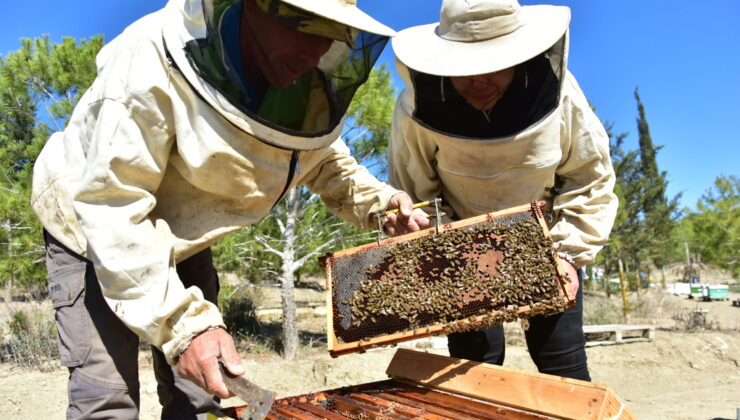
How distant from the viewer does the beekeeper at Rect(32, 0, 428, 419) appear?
1.73m

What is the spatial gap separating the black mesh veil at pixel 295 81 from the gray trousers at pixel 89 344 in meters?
0.88

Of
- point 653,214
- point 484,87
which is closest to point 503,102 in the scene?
point 484,87

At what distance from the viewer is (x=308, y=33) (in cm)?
194

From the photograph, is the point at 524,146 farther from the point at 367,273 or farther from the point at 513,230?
the point at 367,273

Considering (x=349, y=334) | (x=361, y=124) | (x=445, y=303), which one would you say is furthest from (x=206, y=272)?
(x=361, y=124)

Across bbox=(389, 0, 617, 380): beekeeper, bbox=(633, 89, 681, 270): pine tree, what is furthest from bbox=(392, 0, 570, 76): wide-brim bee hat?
bbox=(633, 89, 681, 270): pine tree

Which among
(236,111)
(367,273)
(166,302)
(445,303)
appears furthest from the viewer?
(367,273)

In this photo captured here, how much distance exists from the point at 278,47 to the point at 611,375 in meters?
8.70

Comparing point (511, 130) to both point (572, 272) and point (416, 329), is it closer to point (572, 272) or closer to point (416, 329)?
point (572, 272)

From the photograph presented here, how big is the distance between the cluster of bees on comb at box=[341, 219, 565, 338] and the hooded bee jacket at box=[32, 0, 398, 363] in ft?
2.03

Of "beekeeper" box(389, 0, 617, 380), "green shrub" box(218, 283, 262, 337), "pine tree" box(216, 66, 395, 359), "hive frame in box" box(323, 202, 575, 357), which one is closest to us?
"hive frame in box" box(323, 202, 575, 357)

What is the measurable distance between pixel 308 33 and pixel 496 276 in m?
1.25

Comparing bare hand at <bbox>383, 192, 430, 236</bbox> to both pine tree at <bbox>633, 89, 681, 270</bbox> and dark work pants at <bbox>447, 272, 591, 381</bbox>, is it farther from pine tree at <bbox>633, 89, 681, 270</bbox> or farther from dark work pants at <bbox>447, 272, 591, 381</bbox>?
pine tree at <bbox>633, 89, 681, 270</bbox>

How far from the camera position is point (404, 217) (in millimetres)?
2682
